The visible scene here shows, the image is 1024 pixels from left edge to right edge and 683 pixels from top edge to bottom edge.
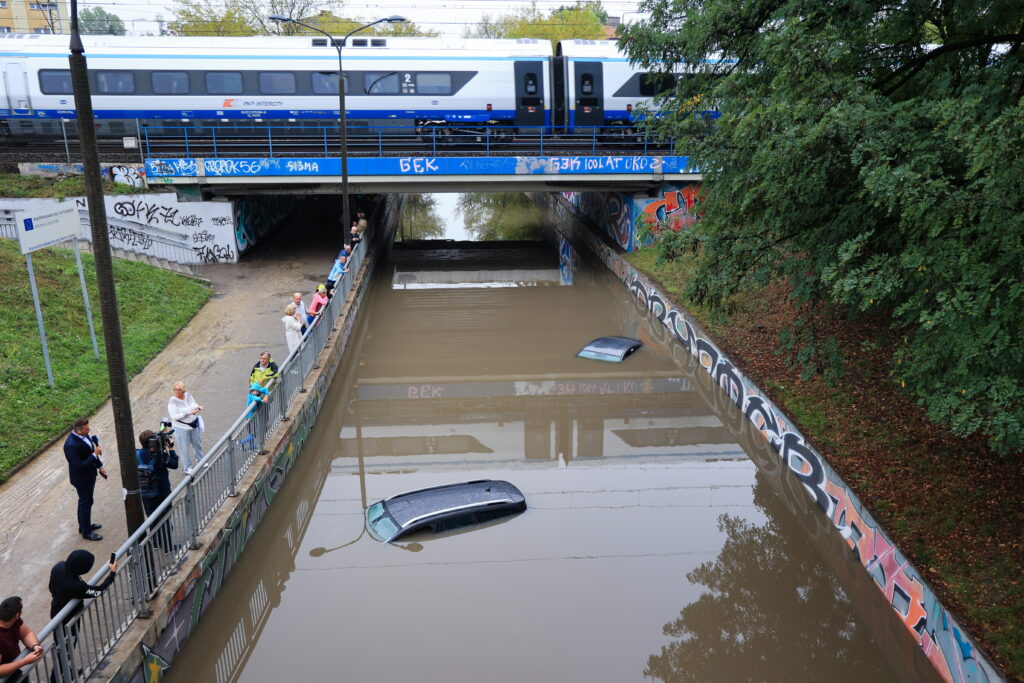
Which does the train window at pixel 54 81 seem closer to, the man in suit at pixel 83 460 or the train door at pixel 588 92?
the train door at pixel 588 92

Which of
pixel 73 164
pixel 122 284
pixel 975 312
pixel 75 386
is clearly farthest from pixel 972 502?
pixel 73 164

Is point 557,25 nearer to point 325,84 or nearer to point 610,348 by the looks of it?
point 325,84

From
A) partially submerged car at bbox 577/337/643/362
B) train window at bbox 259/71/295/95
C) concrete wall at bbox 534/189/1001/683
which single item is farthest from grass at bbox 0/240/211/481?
concrete wall at bbox 534/189/1001/683

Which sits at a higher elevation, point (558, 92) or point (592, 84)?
point (592, 84)

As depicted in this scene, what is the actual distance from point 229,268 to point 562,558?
18.6 meters

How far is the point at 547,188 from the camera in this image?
1110 inches

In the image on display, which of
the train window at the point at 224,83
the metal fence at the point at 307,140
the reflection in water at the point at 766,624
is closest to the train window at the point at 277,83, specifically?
the train window at the point at 224,83

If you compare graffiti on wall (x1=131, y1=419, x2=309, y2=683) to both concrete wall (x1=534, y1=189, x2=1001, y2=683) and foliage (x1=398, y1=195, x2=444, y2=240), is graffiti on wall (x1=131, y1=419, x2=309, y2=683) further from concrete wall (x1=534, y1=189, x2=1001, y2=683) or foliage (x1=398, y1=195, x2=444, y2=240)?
foliage (x1=398, y1=195, x2=444, y2=240)

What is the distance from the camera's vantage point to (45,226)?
13.3 metres

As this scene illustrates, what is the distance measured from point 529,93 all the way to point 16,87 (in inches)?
675

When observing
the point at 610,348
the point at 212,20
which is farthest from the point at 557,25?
the point at 610,348

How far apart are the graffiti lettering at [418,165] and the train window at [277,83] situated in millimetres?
4740

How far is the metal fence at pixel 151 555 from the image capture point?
6188mm

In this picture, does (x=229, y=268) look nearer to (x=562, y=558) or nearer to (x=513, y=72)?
(x=513, y=72)
